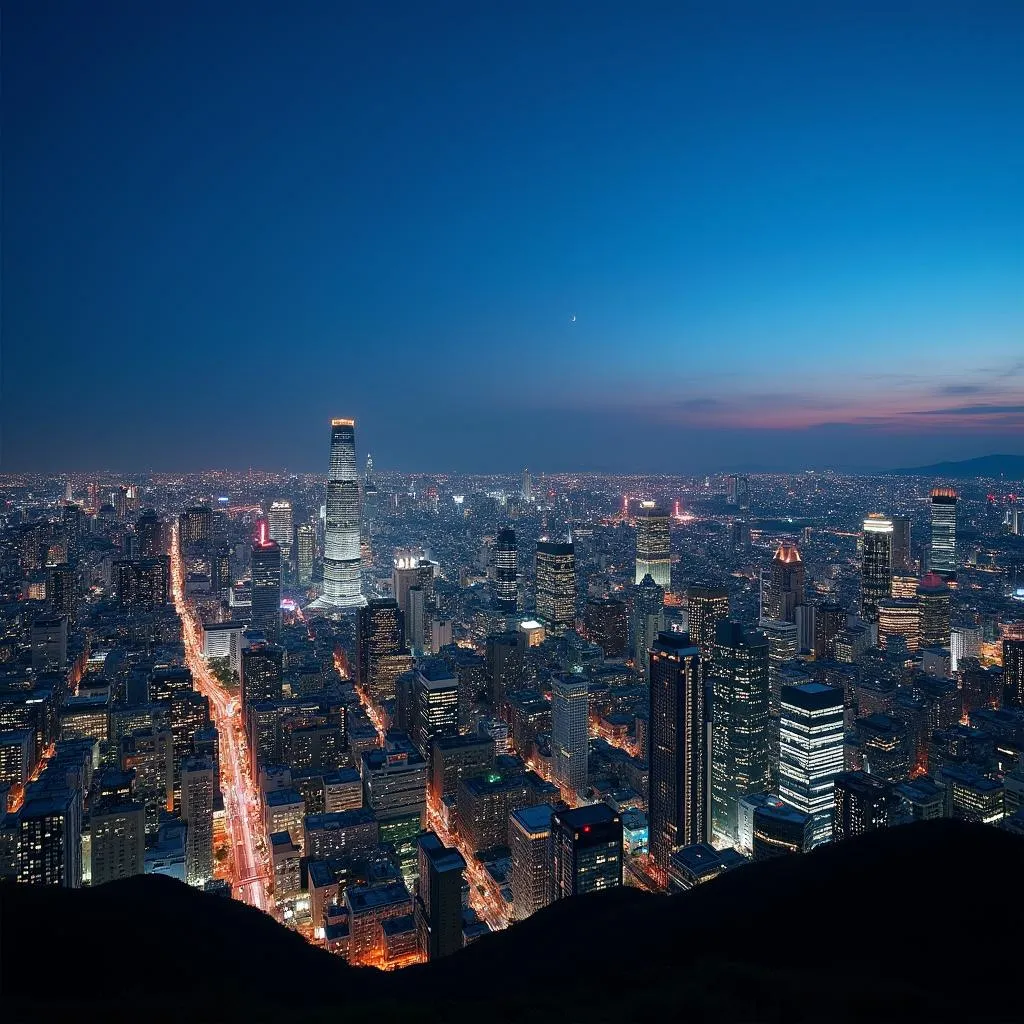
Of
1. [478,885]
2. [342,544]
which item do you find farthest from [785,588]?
[342,544]

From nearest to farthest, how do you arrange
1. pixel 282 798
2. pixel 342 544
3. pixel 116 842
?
pixel 116 842 → pixel 282 798 → pixel 342 544

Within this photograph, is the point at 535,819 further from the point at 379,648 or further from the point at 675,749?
the point at 379,648

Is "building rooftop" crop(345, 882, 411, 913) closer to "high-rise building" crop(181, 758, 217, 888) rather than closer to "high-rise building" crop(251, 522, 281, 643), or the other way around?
"high-rise building" crop(181, 758, 217, 888)

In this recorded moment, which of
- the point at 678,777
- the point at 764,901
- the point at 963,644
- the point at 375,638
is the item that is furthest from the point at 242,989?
the point at 963,644

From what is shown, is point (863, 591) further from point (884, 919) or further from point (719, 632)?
point (884, 919)

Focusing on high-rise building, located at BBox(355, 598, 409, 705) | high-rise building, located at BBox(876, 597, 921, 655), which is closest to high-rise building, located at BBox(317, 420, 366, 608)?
high-rise building, located at BBox(355, 598, 409, 705)
